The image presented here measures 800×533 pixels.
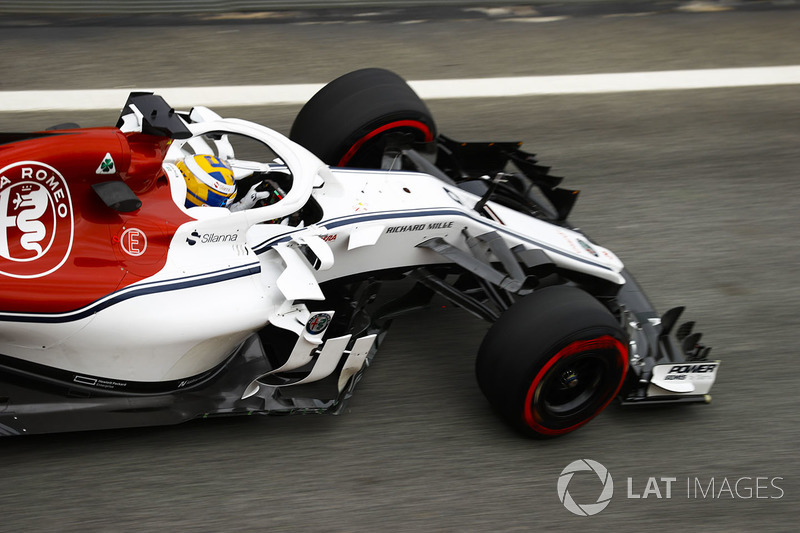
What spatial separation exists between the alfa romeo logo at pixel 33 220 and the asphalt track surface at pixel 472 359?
84cm

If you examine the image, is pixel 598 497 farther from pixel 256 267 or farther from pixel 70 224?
pixel 70 224

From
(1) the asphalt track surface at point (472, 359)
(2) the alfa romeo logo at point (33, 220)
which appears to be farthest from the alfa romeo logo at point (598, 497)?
(2) the alfa romeo logo at point (33, 220)

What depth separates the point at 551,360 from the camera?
373 cm

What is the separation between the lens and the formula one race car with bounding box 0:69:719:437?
11.4ft

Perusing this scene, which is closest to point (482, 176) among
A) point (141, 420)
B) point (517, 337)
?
point (517, 337)

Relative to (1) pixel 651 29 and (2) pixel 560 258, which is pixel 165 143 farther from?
(1) pixel 651 29

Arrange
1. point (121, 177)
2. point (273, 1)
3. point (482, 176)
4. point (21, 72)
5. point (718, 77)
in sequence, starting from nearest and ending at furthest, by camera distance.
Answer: point (121, 177), point (482, 176), point (21, 72), point (718, 77), point (273, 1)

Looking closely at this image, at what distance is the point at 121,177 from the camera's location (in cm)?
362

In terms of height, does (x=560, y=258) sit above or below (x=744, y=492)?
above

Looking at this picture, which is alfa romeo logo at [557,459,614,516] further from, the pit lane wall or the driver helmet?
the pit lane wall

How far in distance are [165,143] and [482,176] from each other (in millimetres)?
2040

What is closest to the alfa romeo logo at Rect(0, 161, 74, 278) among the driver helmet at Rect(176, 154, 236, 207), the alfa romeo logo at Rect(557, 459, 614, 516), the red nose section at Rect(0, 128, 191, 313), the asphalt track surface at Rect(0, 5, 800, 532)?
the red nose section at Rect(0, 128, 191, 313)

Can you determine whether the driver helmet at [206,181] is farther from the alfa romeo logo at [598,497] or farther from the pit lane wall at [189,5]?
the pit lane wall at [189,5]

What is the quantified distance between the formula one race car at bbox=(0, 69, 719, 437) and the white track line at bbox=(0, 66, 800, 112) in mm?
2829
